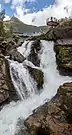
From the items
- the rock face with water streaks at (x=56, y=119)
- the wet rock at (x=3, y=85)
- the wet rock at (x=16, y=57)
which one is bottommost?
the rock face with water streaks at (x=56, y=119)

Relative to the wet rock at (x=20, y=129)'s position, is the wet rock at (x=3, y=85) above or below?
above

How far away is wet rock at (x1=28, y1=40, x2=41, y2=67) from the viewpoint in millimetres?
33575

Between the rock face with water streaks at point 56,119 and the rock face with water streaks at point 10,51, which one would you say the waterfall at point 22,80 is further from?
the rock face with water streaks at point 56,119

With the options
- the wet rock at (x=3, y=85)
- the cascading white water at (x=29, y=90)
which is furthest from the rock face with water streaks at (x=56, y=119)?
the wet rock at (x=3, y=85)

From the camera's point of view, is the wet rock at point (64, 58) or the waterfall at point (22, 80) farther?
the wet rock at point (64, 58)

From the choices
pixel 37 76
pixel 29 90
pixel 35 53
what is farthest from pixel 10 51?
Result: pixel 29 90

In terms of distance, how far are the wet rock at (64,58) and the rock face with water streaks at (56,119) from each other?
12018 mm

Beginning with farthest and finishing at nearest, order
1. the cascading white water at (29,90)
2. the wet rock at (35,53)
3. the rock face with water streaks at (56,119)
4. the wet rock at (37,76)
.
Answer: the wet rock at (35,53) < the wet rock at (37,76) < the cascading white water at (29,90) < the rock face with water streaks at (56,119)

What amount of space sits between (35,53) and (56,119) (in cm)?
1681

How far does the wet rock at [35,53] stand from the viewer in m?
33.6

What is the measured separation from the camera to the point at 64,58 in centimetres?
3250

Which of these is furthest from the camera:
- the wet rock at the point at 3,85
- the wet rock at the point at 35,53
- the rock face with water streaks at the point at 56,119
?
the wet rock at the point at 35,53

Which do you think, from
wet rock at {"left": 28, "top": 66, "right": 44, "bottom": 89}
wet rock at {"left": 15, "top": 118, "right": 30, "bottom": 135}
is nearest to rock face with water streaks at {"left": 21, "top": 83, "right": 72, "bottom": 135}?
wet rock at {"left": 15, "top": 118, "right": 30, "bottom": 135}

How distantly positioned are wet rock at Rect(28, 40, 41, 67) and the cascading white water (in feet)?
1.69
